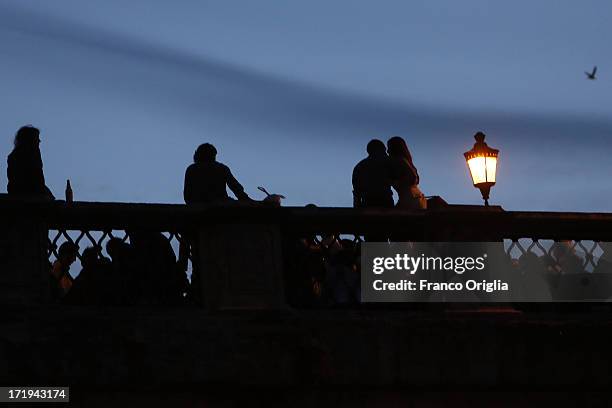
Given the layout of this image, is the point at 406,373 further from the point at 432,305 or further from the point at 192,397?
the point at 192,397

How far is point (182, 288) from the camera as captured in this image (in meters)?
11.5

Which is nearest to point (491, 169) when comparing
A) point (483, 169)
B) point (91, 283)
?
point (483, 169)

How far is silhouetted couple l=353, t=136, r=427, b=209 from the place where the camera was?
12844 millimetres

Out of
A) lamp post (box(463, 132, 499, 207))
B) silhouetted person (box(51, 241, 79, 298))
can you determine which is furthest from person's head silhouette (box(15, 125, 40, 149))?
lamp post (box(463, 132, 499, 207))

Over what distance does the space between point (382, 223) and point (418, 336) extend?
1.26 m

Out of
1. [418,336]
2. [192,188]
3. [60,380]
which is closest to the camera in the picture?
[60,380]

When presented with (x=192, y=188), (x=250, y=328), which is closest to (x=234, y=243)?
(x=250, y=328)

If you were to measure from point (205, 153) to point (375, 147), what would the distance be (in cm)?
172

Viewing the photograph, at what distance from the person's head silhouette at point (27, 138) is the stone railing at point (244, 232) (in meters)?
0.90

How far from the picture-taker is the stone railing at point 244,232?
421 inches

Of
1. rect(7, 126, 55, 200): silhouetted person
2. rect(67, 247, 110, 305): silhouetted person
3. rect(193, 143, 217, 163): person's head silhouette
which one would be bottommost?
rect(67, 247, 110, 305): silhouetted person

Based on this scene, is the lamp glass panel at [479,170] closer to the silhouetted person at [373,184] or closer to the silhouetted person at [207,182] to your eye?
the silhouetted person at [373,184]

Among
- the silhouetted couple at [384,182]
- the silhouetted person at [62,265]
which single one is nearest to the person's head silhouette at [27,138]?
the silhouetted person at [62,265]

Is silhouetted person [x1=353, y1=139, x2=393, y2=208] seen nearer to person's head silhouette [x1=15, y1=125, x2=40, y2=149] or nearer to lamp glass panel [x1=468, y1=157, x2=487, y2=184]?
person's head silhouette [x1=15, y1=125, x2=40, y2=149]
